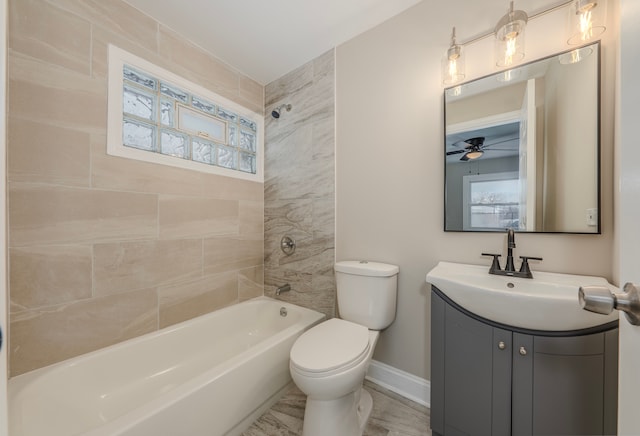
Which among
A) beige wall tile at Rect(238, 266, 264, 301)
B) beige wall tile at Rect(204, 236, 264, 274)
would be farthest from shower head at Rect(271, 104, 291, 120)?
beige wall tile at Rect(238, 266, 264, 301)

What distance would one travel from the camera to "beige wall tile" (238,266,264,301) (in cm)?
216

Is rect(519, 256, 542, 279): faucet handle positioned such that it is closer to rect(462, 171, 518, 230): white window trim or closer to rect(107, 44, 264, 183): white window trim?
rect(462, 171, 518, 230): white window trim

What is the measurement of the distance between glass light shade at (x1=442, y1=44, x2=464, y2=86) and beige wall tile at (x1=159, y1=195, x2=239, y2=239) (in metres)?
1.74

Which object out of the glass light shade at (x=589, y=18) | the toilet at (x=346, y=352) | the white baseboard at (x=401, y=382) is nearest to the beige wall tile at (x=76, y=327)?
the toilet at (x=346, y=352)

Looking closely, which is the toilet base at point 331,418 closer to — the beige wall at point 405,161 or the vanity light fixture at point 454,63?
the beige wall at point 405,161

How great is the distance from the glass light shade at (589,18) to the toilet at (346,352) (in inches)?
54.3

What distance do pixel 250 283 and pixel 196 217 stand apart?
76 cm

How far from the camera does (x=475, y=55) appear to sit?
1371 millimetres

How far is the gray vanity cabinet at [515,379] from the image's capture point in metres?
0.89

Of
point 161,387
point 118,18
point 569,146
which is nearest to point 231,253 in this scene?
point 161,387

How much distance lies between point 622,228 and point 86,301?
83.3 inches

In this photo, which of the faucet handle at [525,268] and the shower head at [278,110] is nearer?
the faucet handle at [525,268]

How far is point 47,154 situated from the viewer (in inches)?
49.1

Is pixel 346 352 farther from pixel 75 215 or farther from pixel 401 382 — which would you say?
pixel 75 215
